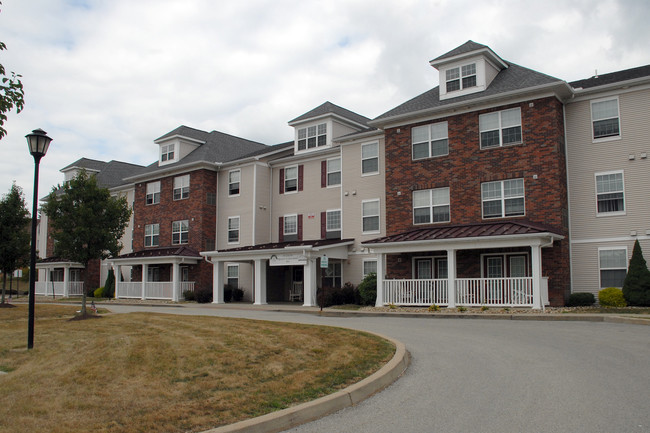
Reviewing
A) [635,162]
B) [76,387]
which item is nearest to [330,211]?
[635,162]

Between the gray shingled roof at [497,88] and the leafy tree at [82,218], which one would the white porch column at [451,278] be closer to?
the gray shingled roof at [497,88]

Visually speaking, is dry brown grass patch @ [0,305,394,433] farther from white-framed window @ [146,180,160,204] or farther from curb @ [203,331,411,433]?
white-framed window @ [146,180,160,204]

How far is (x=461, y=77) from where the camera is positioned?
83.6ft

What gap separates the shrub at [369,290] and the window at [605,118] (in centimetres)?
1089

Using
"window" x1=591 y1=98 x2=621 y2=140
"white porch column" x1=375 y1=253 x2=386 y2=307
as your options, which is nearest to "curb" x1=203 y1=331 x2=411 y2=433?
"white porch column" x1=375 y1=253 x2=386 y2=307

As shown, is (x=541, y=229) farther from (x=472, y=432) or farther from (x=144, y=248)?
(x=144, y=248)

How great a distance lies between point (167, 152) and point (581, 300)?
91.0 feet

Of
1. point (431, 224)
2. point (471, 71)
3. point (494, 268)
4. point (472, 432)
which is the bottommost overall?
point (472, 432)

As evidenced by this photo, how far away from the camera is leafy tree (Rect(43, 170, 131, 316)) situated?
2067cm

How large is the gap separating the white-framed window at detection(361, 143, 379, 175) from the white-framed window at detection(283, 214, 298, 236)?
226 inches

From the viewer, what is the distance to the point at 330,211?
101ft

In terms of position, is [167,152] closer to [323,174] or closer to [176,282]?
[176,282]

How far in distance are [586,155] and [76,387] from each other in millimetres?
20784

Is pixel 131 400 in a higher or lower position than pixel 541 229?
lower
